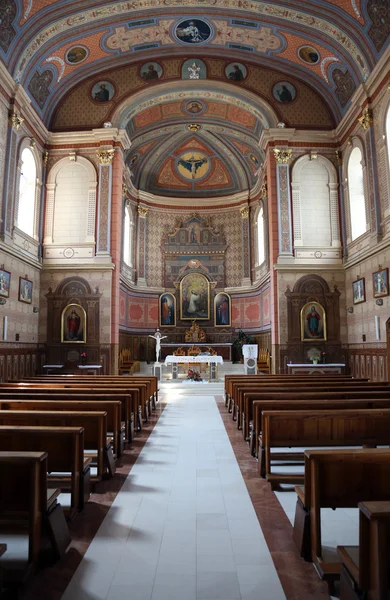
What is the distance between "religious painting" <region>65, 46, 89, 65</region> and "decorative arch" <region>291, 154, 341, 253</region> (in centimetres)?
1089

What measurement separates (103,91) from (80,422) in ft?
64.2

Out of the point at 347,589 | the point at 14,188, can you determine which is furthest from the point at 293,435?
the point at 14,188

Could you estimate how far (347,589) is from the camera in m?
2.61

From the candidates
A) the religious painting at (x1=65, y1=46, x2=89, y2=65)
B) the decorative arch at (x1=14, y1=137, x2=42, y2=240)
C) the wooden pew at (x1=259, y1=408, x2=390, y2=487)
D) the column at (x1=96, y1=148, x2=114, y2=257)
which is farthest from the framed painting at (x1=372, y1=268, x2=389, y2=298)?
the religious painting at (x1=65, y1=46, x2=89, y2=65)

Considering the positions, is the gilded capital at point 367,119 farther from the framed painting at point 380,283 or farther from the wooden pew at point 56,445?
the wooden pew at point 56,445

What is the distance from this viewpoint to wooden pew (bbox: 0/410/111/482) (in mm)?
5340

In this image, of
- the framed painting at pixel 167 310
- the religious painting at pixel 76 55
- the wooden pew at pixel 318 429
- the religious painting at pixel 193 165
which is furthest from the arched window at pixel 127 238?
the wooden pew at pixel 318 429

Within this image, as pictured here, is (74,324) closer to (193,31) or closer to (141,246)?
(141,246)

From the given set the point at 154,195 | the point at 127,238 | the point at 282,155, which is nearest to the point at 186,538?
the point at 282,155

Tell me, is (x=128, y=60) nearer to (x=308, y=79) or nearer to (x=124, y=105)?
(x=124, y=105)

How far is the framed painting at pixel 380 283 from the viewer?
1532 centimetres

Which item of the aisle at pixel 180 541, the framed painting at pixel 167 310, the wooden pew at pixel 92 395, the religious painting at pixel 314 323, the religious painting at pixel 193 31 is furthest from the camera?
the framed painting at pixel 167 310

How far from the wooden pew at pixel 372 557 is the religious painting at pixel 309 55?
20.8m

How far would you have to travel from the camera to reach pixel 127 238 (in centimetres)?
2633
